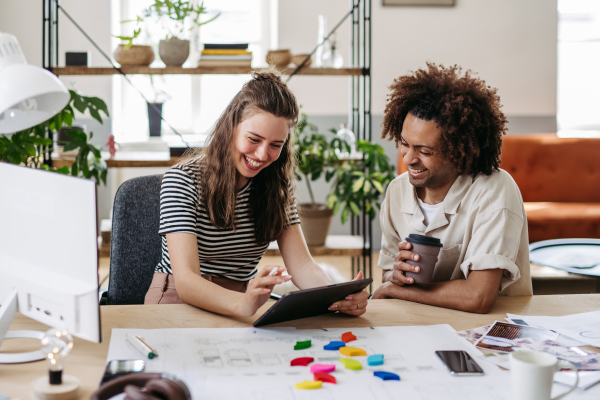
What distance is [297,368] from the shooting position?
0.90 metres

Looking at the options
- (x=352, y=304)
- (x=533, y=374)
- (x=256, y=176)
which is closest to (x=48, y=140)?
(x=256, y=176)

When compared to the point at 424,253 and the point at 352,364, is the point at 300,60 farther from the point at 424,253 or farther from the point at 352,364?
the point at 352,364

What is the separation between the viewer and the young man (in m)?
1.30

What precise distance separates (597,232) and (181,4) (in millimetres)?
2747

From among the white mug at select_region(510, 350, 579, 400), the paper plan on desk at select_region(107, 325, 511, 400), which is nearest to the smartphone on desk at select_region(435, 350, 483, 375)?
the paper plan on desk at select_region(107, 325, 511, 400)

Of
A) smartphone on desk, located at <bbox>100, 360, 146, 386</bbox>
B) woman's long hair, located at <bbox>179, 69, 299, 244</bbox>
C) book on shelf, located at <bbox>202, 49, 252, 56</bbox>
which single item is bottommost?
smartphone on desk, located at <bbox>100, 360, 146, 386</bbox>

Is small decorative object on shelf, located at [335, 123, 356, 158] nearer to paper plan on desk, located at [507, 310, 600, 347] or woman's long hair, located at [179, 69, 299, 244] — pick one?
woman's long hair, located at [179, 69, 299, 244]

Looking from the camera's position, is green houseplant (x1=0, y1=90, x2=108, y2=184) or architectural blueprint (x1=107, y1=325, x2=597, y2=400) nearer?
architectural blueprint (x1=107, y1=325, x2=597, y2=400)

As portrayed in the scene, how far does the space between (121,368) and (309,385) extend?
0.95ft

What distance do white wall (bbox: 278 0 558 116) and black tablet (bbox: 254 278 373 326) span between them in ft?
11.0

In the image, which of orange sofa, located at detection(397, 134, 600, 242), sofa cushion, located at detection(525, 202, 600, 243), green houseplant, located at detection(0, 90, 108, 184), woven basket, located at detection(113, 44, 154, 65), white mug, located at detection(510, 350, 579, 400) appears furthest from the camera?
orange sofa, located at detection(397, 134, 600, 242)

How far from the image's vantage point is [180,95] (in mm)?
4445

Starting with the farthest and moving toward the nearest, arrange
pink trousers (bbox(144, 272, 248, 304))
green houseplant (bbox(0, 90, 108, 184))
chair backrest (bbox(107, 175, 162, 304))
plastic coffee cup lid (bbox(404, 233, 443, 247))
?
green houseplant (bbox(0, 90, 108, 184)) < chair backrest (bbox(107, 175, 162, 304)) < pink trousers (bbox(144, 272, 248, 304)) < plastic coffee cup lid (bbox(404, 233, 443, 247))

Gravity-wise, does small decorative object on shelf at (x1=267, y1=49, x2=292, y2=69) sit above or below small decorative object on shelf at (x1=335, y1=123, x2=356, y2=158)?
above
